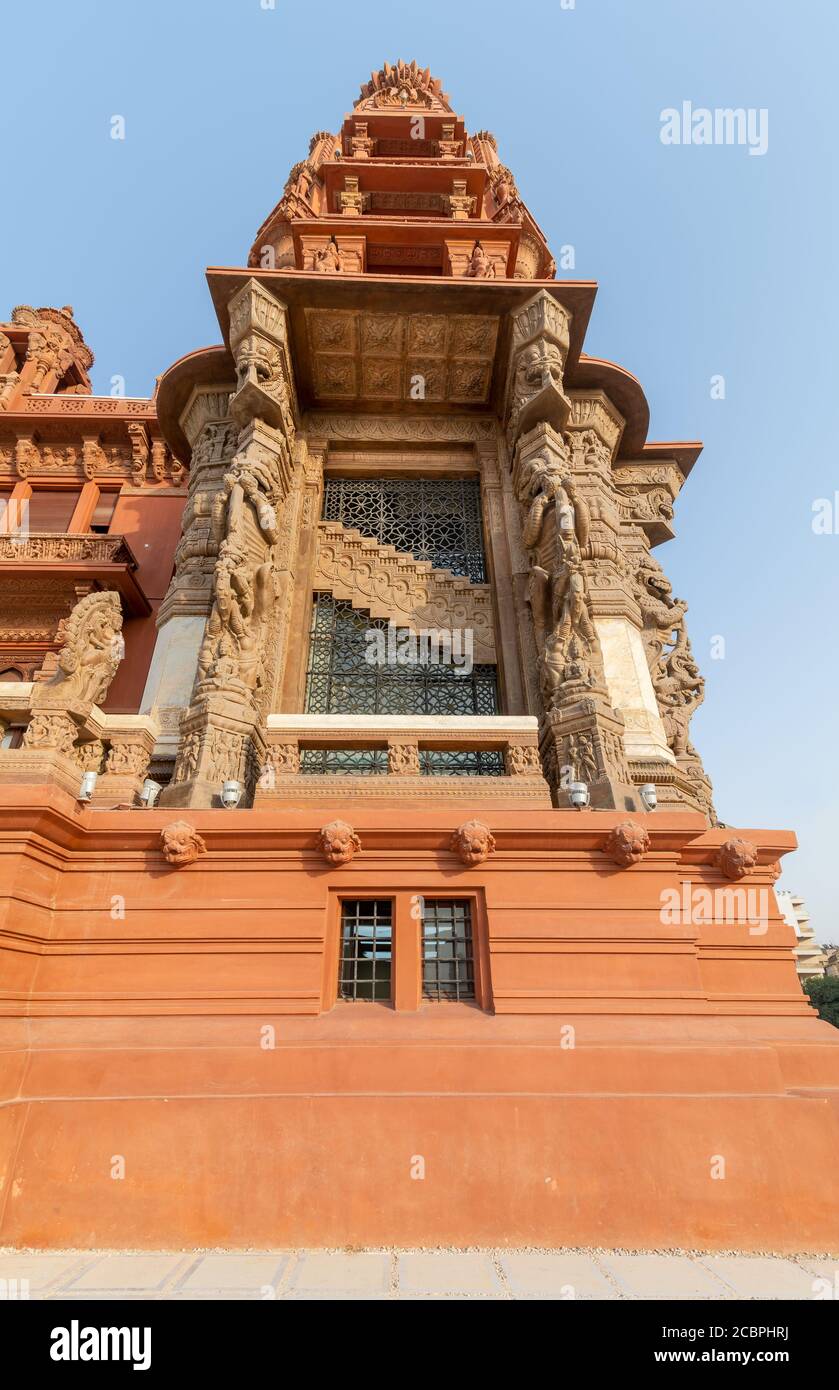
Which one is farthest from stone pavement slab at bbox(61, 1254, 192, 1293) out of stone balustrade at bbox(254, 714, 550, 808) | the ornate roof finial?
the ornate roof finial

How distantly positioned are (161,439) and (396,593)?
9250mm

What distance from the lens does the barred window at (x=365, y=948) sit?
5.67 metres

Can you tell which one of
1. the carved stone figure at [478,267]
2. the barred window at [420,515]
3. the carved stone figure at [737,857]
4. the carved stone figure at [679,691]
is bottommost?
the carved stone figure at [737,857]

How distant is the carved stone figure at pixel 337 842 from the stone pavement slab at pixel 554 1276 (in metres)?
2.92

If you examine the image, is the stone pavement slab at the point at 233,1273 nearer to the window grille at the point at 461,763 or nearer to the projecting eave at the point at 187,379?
the window grille at the point at 461,763

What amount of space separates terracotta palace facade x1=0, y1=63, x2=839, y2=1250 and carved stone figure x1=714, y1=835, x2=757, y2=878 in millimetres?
36

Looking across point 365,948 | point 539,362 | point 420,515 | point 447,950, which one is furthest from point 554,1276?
point 539,362

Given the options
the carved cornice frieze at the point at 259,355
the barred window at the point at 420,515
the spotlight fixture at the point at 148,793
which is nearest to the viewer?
the spotlight fixture at the point at 148,793

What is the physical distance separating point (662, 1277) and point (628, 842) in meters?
2.88

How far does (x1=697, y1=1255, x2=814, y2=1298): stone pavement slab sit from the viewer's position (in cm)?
370

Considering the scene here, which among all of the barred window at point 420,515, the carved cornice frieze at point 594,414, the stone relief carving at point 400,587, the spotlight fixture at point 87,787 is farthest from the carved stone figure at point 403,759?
the carved cornice frieze at point 594,414

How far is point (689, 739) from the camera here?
9.06 meters
